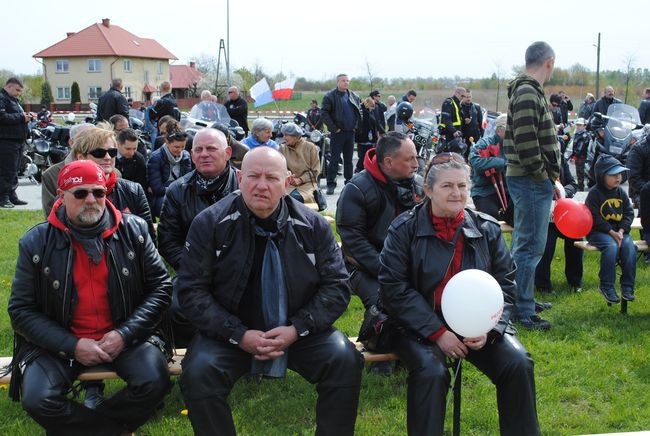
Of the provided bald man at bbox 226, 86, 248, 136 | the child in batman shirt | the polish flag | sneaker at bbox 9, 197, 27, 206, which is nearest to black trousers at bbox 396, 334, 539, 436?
the child in batman shirt

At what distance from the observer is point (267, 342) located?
334 cm

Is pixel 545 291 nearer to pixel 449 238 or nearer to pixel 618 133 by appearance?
pixel 449 238

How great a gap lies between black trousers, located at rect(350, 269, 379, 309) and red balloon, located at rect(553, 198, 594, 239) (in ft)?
7.29

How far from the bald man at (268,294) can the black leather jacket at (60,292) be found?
0.29 meters

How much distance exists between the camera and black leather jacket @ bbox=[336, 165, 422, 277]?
462 centimetres

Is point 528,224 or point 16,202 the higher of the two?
point 528,224

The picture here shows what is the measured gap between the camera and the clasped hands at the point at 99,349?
3381mm

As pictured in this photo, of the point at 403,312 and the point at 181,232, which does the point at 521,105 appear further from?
the point at 181,232

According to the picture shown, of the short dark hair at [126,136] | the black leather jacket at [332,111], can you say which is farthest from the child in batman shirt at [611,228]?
the black leather jacket at [332,111]

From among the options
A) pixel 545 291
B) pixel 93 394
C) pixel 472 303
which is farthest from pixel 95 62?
pixel 472 303

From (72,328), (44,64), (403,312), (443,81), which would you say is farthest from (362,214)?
(44,64)

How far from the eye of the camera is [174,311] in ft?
14.5

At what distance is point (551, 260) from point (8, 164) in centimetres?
840

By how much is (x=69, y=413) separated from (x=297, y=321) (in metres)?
1.18
